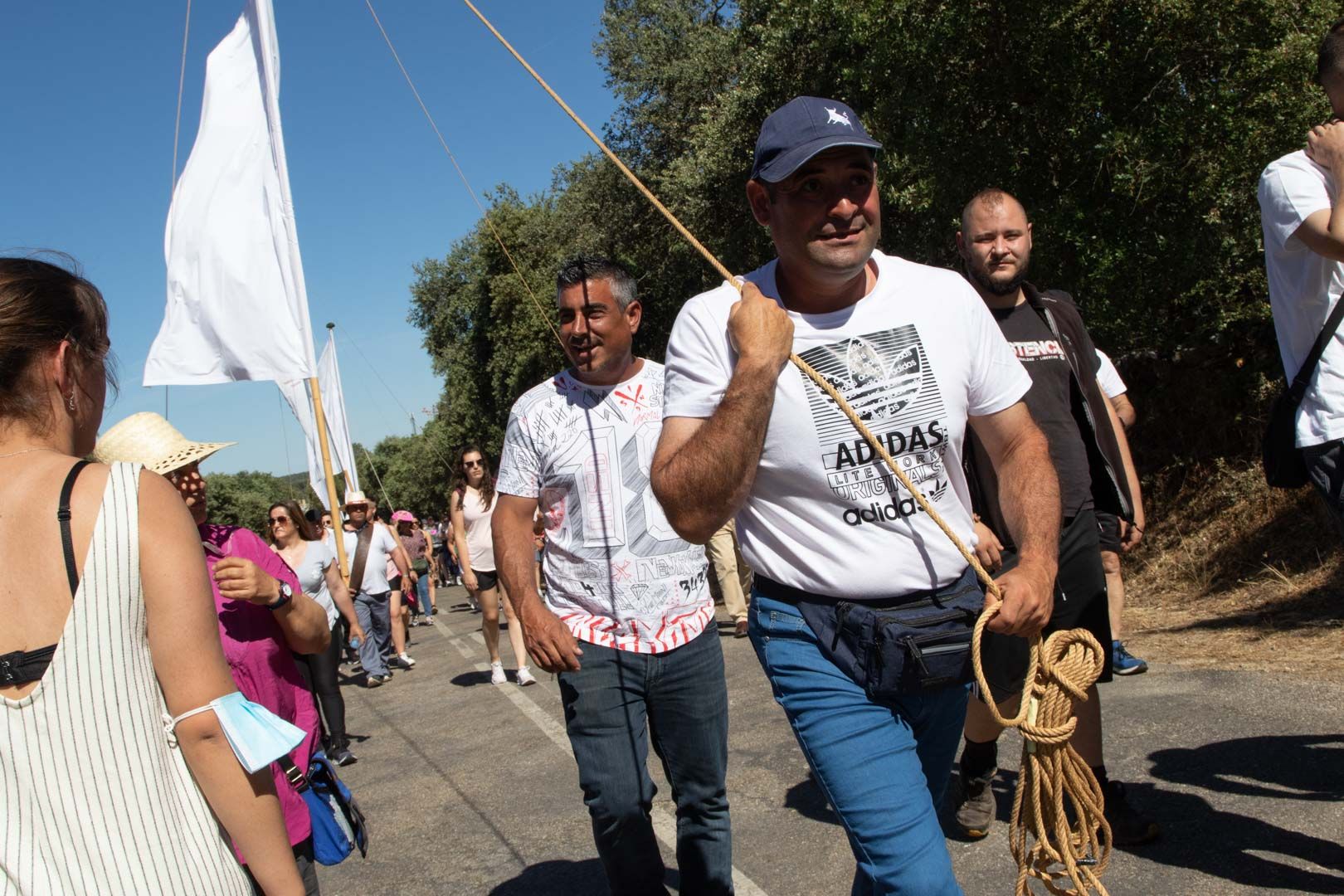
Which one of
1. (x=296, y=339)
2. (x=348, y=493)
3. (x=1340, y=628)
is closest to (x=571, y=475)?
(x=296, y=339)

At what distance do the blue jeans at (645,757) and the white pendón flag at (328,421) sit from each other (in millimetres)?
3143

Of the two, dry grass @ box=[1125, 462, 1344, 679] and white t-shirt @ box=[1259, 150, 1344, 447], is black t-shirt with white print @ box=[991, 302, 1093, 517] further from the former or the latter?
dry grass @ box=[1125, 462, 1344, 679]

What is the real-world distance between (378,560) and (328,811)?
31.4ft

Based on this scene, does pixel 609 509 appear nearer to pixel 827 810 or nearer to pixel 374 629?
pixel 827 810

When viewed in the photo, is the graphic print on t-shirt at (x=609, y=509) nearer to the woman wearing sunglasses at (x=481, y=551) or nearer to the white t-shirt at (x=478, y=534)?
the woman wearing sunglasses at (x=481, y=551)

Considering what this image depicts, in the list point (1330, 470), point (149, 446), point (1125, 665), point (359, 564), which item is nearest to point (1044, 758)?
point (1330, 470)

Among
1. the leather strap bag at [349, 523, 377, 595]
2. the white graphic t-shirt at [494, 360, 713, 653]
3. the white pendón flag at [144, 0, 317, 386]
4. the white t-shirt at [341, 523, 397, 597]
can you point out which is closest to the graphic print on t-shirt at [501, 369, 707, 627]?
the white graphic t-shirt at [494, 360, 713, 653]

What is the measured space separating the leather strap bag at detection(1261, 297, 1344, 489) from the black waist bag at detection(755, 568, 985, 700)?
1358 mm

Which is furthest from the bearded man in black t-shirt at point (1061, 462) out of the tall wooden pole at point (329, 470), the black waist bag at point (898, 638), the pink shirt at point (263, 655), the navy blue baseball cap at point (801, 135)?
the tall wooden pole at point (329, 470)

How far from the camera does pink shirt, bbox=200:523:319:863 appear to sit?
3.09 metres

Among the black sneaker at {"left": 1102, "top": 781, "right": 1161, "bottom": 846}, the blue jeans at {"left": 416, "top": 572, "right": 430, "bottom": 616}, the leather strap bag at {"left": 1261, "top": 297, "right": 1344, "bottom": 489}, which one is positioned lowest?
the blue jeans at {"left": 416, "top": 572, "right": 430, "bottom": 616}

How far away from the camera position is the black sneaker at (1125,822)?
3.94m

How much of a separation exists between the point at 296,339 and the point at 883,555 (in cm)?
495

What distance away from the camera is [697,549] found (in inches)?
151
